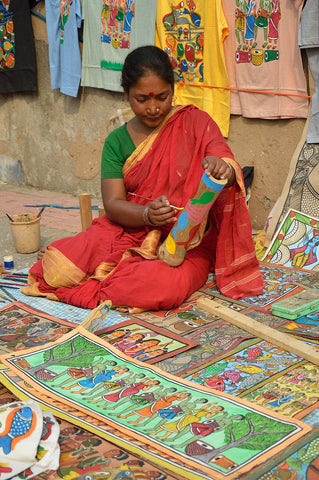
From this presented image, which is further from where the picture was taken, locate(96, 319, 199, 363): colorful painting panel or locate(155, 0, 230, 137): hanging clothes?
locate(155, 0, 230, 137): hanging clothes

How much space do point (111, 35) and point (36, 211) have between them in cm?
197

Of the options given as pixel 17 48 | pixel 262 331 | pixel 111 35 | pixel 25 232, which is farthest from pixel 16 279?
pixel 17 48

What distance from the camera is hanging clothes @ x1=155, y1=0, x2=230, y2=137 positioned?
194 inches

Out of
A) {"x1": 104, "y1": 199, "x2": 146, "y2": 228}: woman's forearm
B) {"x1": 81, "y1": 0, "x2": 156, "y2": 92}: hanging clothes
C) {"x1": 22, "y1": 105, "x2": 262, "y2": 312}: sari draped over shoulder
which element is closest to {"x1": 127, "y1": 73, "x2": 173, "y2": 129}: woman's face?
{"x1": 22, "y1": 105, "x2": 262, "y2": 312}: sari draped over shoulder

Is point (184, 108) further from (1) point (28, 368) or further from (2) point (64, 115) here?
(2) point (64, 115)

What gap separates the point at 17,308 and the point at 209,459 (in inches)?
68.5

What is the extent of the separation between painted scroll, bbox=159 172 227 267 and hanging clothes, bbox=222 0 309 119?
176 cm

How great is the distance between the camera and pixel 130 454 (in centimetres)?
197

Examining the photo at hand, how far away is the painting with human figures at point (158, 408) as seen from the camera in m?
1.92

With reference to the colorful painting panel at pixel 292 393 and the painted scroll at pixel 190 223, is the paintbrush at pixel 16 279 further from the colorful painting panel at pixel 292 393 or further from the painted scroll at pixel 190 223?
the colorful painting panel at pixel 292 393

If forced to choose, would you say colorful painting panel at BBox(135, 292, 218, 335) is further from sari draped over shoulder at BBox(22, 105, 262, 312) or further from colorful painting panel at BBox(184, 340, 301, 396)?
colorful painting panel at BBox(184, 340, 301, 396)

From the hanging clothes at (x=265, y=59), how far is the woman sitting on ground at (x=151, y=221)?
1.34 meters

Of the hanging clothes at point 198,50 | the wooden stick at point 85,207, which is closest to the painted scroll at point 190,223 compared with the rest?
the wooden stick at point 85,207

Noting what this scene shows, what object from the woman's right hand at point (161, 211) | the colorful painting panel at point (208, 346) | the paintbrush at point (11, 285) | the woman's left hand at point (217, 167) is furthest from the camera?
the paintbrush at point (11, 285)
